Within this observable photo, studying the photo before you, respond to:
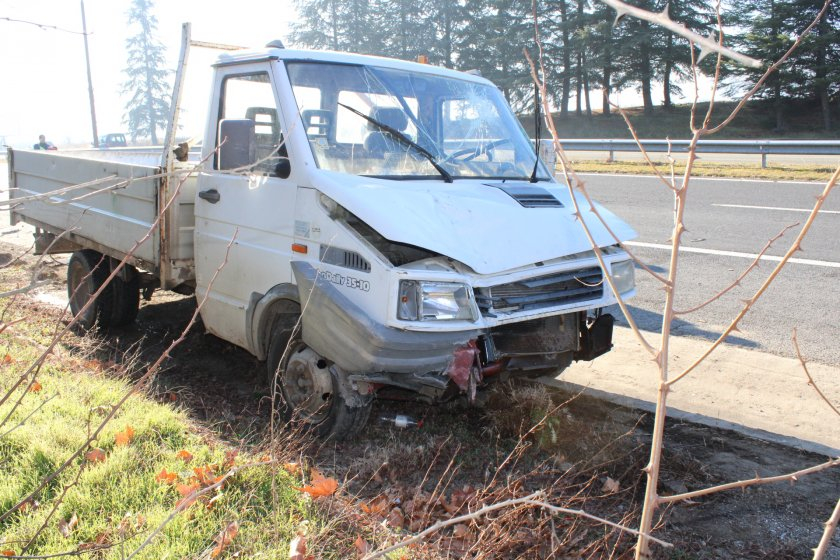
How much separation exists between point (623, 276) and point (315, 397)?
206 centimetres

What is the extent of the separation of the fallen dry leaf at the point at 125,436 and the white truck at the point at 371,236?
85cm

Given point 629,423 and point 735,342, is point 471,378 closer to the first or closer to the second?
point 629,423

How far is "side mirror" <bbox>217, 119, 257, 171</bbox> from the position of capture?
4.61 m

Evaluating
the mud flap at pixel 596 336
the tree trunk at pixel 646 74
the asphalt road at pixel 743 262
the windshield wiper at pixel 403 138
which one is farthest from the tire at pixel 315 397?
the tree trunk at pixel 646 74

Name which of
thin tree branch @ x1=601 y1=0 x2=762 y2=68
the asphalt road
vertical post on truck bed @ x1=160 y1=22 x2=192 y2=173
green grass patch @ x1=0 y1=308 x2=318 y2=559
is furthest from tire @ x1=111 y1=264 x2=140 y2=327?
thin tree branch @ x1=601 y1=0 x2=762 y2=68

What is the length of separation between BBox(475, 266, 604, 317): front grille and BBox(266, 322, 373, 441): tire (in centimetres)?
97

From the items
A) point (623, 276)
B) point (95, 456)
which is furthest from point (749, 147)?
point (95, 456)

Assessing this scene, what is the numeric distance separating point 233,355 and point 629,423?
11.0ft

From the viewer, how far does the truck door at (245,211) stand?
471 cm

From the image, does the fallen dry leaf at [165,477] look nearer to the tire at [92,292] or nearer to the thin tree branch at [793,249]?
the thin tree branch at [793,249]

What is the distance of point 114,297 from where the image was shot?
22.5 feet

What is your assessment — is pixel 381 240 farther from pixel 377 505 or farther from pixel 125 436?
pixel 125 436

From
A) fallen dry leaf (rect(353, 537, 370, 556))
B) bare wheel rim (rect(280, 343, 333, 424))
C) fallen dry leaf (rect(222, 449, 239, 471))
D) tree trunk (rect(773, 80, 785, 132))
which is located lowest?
fallen dry leaf (rect(353, 537, 370, 556))

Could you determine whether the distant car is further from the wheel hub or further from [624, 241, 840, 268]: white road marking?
the wheel hub
